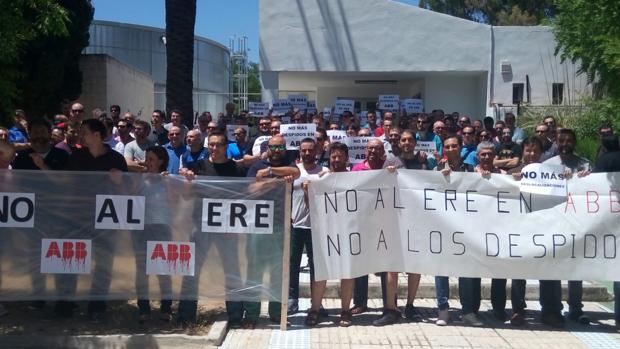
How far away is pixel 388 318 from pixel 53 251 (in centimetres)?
337

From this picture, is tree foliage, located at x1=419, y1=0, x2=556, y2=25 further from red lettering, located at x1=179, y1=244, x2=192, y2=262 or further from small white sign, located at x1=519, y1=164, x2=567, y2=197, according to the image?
red lettering, located at x1=179, y1=244, x2=192, y2=262

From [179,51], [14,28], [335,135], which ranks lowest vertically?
[335,135]

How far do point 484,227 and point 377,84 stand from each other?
1609 centimetres

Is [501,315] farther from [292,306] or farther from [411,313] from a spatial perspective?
[292,306]

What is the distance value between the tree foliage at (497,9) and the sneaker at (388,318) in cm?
3889

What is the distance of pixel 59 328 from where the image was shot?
6957 mm

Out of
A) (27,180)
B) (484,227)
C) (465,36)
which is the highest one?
(465,36)

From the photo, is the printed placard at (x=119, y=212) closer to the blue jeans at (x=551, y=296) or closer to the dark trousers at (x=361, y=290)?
the dark trousers at (x=361, y=290)

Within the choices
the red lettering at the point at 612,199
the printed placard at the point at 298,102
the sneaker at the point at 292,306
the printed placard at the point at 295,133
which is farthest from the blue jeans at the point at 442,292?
the printed placard at the point at 298,102

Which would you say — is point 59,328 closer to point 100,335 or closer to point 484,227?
point 100,335

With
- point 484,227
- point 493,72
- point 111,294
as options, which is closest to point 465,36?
point 493,72

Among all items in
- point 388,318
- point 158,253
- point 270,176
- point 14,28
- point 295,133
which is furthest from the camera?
point 295,133

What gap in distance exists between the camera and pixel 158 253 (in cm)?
710

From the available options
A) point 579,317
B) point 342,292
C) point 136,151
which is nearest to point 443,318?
point 342,292
